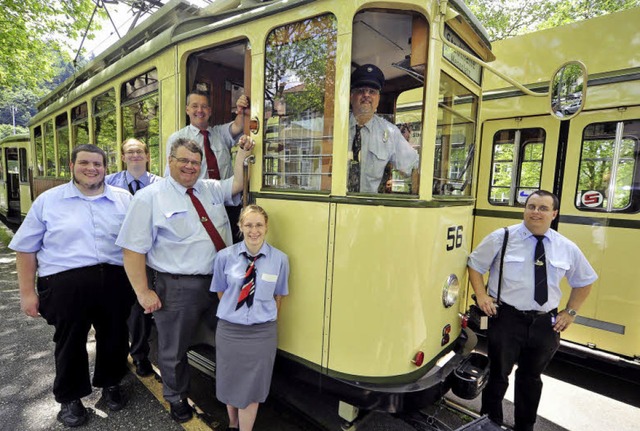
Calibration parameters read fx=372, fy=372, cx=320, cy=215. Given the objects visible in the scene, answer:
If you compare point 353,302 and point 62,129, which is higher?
point 62,129

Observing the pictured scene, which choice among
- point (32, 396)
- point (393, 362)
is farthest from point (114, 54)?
point (393, 362)

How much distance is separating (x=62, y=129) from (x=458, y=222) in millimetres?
6220

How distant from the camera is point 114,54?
450cm

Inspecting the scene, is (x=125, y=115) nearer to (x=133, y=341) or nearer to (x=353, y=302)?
(x=133, y=341)

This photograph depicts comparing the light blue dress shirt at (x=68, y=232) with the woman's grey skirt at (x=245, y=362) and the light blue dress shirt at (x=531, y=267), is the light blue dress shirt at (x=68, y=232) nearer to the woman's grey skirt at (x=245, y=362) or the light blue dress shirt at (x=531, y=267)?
the woman's grey skirt at (x=245, y=362)

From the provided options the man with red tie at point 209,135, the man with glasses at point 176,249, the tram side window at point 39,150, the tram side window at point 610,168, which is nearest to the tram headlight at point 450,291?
the man with glasses at point 176,249

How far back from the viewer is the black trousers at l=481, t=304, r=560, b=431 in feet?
7.92

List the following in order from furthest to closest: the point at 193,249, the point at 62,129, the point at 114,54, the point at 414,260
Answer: the point at 62,129 < the point at 114,54 < the point at 193,249 < the point at 414,260

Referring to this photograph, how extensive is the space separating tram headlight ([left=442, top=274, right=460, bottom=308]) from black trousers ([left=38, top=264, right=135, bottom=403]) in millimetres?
2192

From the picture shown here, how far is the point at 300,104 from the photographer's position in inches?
89.8

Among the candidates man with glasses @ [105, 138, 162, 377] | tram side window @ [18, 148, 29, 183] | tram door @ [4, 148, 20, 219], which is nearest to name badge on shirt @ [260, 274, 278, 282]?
man with glasses @ [105, 138, 162, 377]

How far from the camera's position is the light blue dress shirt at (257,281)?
2174 millimetres

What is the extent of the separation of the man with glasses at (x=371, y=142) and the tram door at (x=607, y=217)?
7.61ft

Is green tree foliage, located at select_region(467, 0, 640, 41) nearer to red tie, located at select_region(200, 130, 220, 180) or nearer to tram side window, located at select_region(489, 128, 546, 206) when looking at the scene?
tram side window, located at select_region(489, 128, 546, 206)
